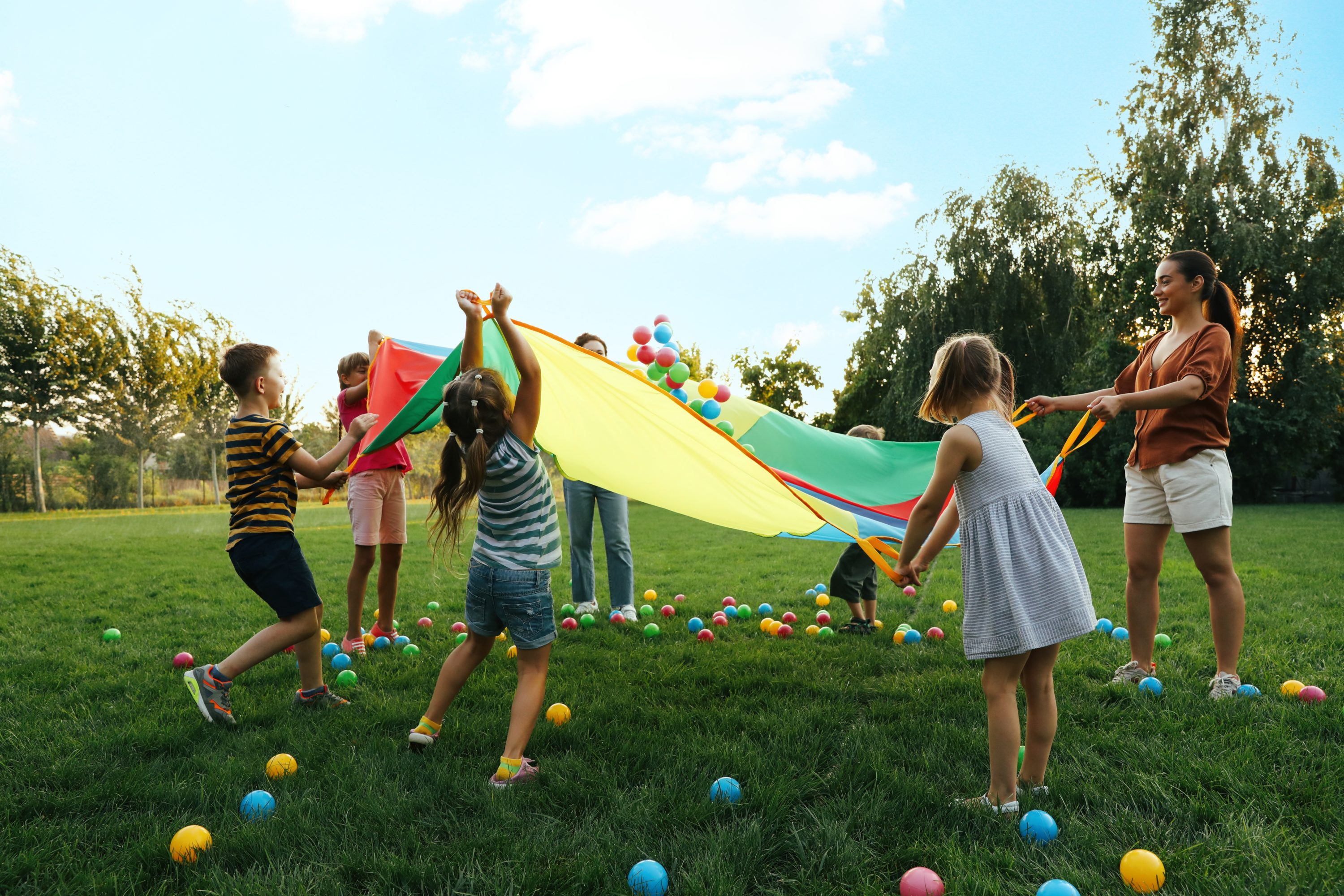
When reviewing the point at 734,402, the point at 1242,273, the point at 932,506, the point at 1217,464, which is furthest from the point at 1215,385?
the point at 1242,273

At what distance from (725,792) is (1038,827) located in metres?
0.87

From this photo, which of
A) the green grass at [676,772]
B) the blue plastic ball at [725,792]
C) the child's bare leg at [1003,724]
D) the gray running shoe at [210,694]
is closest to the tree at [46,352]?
the green grass at [676,772]

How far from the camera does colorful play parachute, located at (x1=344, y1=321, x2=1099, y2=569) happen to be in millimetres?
3268

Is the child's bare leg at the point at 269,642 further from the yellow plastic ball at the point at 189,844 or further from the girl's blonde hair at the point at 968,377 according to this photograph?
the girl's blonde hair at the point at 968,377

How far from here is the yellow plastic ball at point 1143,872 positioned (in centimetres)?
182

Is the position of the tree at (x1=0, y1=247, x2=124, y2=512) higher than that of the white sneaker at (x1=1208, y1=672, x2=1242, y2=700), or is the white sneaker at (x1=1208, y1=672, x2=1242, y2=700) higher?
the tree at (x1=0, y1=247, x2=124, y2=512)

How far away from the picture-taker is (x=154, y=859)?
2.03 metres

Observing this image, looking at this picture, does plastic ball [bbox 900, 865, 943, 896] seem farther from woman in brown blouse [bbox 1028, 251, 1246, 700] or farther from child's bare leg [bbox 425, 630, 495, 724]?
woman in brown blouse [bbox 1028, 251, 1246, 700]

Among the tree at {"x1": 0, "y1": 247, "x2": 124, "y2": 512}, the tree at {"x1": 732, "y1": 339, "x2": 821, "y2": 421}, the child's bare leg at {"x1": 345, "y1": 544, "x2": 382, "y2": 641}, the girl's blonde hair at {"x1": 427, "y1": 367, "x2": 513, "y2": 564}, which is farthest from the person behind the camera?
the tree at {"x1": 732, "y1": 339, "x2": 821, "y2": 421}

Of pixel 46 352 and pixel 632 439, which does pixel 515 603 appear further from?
pixel 46 352

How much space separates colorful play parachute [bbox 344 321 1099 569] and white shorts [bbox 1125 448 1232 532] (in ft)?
1.27

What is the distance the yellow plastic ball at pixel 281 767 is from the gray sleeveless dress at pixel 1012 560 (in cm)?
219

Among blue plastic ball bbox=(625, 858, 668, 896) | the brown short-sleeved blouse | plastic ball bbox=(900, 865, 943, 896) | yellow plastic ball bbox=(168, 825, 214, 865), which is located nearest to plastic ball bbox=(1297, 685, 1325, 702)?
the brown short-sleeved blouse

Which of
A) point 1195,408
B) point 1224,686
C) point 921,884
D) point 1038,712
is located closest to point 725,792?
point 921,884
